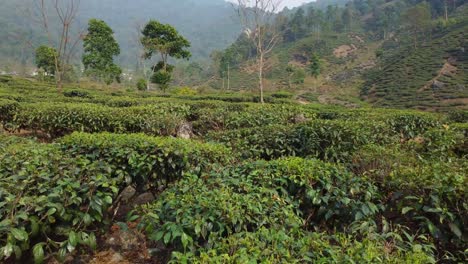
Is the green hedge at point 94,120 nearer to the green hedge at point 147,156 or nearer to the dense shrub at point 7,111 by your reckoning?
the dense shrub at point 7,111

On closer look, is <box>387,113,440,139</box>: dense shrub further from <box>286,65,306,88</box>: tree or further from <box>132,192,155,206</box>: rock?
<box>286,65,306,88</box>: tree

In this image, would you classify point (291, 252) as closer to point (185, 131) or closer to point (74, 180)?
point (74, 180)

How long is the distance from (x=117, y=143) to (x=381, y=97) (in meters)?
46.3

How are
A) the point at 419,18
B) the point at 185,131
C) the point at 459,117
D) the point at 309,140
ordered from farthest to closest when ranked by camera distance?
the point at 419,18 → the point at 459,117 → the point at 185,131 → the point at 309,140

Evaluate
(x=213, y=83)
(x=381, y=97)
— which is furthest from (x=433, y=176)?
(x=213, y=83)

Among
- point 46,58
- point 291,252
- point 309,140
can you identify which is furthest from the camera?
point 46,58

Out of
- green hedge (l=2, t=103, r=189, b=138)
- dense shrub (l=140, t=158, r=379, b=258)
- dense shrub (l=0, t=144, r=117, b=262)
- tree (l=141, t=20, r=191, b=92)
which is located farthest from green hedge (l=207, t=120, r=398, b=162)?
tree (l=141, t=20, r=191, b=92)

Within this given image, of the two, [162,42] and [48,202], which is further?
[162,42]

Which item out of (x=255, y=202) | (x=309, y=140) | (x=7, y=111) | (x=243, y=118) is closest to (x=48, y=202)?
(x=255, y=202)

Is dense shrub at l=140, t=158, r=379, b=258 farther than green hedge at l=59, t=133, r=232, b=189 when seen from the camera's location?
No

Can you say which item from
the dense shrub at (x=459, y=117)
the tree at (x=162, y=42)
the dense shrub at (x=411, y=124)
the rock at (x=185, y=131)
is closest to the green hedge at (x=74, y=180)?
the rock at (x=185, y=131)

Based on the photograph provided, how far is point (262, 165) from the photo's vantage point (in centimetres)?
356

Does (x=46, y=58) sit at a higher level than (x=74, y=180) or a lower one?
higher

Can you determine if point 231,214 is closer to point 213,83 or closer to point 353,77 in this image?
point 353,77
